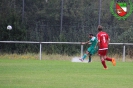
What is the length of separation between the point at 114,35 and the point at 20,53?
6.66 metres

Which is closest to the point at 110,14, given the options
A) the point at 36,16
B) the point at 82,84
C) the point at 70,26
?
the point at 70,26

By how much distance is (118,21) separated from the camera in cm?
3462

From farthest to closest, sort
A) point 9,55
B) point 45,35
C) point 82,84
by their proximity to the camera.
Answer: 1. point 45,35
2. point 9,55
3. point 82,84

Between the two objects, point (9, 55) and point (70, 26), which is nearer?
point (9, 55)

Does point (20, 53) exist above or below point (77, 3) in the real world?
below

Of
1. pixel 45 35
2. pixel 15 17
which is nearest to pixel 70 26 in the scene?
pixel 45 35

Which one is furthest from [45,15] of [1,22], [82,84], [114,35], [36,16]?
[82,84]

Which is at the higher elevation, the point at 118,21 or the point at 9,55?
the point at 118,21

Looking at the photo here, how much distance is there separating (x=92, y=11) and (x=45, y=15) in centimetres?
349

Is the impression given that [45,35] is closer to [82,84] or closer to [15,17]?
[15,17]

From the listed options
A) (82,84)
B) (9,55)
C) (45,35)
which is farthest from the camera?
(45,35)

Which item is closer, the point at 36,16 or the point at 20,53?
the point at 20,53

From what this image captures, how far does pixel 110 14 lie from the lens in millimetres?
34844

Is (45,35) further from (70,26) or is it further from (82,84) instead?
(82,84)
